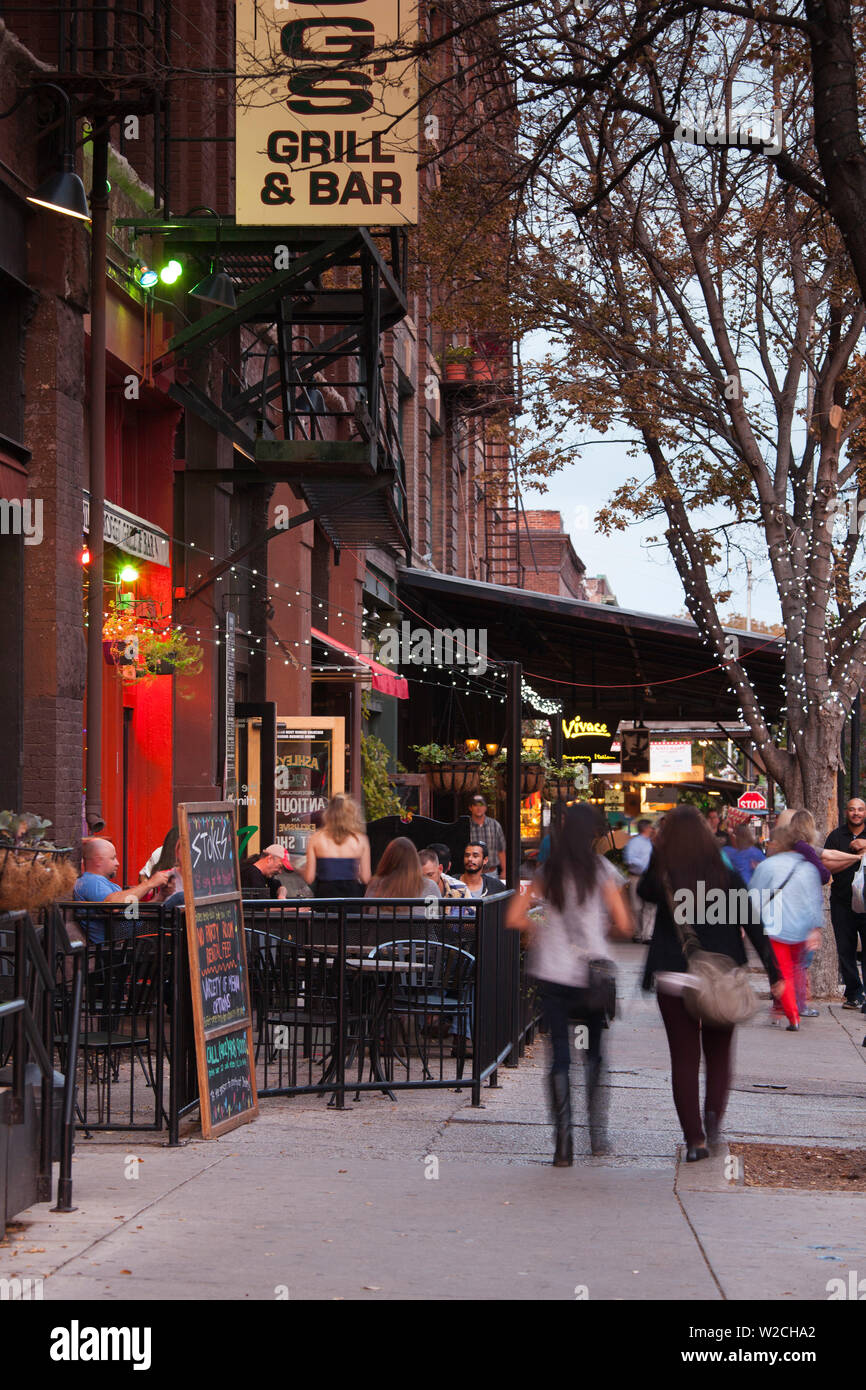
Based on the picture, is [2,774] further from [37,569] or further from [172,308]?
[172,308]

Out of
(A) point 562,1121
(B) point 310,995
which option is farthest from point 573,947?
(B) point 310,995

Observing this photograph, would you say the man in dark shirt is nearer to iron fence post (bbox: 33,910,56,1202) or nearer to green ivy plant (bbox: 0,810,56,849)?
green ivy plant (bbox: 0,810,56,849)

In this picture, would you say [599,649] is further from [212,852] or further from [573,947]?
[573,947]

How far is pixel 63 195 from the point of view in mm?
10406

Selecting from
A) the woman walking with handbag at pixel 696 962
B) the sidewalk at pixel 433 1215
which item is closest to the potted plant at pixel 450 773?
the sidewalk at pixel 433 1215

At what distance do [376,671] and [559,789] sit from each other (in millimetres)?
4921

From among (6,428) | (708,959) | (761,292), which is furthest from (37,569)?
(761,292)

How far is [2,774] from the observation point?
1113 cm

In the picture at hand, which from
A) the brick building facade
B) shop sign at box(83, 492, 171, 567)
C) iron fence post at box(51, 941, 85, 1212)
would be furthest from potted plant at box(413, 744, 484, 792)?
iron fence post at box(51, 941, 85, 1212)

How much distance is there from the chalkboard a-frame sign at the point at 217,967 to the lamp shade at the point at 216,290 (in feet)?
20.9

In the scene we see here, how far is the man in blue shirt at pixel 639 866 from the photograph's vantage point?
8.52m

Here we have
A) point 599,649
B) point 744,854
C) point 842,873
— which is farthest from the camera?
point 599,649

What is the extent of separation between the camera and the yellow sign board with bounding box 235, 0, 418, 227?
486 inches

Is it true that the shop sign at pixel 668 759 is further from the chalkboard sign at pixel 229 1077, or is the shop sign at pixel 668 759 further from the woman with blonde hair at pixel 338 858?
the chalkboard sign at pixel 229 1077
